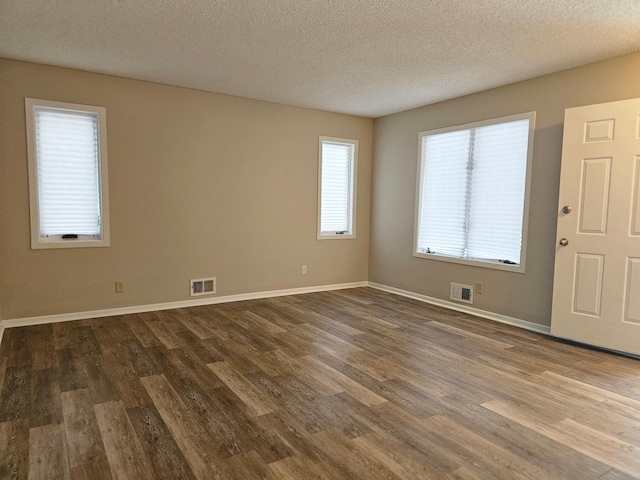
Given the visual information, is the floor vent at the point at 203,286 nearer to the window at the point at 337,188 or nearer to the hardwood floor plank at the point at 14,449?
the window at the point at 337,188

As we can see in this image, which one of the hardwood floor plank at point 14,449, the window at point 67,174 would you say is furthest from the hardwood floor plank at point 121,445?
the window at point 67,174

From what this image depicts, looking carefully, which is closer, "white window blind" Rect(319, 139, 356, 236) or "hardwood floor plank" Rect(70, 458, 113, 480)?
"hardwood floor plank" Rect(70, 458, 113, 480)

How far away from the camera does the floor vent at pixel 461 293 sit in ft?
15.5

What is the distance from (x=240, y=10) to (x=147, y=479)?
9.20 feet

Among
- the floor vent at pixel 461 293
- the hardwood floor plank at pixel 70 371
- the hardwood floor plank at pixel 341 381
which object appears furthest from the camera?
the floor vent at pixel 461 293

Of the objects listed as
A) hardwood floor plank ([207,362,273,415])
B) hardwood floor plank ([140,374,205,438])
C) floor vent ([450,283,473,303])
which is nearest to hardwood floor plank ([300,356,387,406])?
hardwood floor plank ([207,362,273,415])

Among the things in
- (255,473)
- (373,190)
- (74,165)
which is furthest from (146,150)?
(255,473)

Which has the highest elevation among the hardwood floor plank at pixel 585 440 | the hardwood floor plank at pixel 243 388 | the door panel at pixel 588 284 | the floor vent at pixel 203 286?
the door panel at pixel 588 284

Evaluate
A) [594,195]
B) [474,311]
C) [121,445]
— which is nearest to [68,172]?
[121,445]

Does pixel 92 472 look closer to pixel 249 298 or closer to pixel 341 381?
pixel 341 381

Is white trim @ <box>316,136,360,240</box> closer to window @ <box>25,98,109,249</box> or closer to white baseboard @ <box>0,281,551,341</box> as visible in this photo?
white baseboard @ <box>0,281,551,341</box>

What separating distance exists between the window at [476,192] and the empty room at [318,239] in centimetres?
3

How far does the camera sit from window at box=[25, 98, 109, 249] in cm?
390

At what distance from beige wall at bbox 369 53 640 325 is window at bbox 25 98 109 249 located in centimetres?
365
